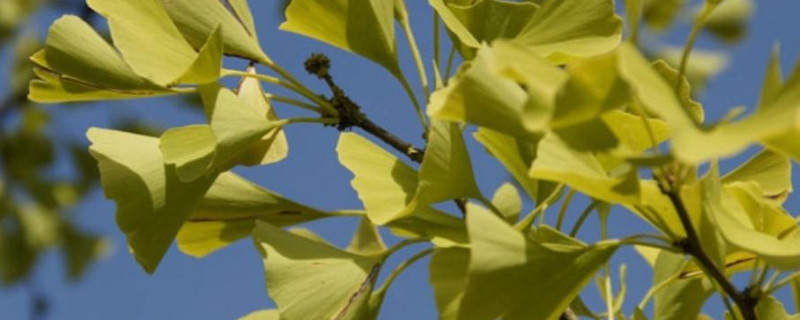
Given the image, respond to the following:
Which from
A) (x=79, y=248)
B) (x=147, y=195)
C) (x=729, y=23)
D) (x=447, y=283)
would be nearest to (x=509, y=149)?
(x=447, y=283)

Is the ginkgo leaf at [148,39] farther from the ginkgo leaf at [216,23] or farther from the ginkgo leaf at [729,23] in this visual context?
the ginkgo leaf at [729,23]

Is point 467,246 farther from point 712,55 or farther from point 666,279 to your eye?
point 712,55

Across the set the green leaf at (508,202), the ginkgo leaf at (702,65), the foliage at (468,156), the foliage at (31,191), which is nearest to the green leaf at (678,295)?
the foliage at (468,156)

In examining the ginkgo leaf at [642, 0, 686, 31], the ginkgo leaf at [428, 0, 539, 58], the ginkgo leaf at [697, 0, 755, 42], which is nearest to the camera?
the ginkgo leaf at [428, 0, 539, 58]

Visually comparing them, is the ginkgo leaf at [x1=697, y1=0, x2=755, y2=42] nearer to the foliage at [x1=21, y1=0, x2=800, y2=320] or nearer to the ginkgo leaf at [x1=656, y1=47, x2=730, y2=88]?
the ginkgo leaf at [x1=656, y1=47, x2=730, y2=88]

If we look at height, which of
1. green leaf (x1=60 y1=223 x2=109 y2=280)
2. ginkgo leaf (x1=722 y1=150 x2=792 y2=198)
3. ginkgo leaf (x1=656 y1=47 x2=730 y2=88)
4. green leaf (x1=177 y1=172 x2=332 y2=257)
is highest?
ginkgo leaf (x1=722 y1=150 x2=792 y2=198)

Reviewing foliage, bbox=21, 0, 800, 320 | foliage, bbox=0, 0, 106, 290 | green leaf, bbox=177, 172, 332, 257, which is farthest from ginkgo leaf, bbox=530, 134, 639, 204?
foliage, bbox=0, 0, 106, 290
